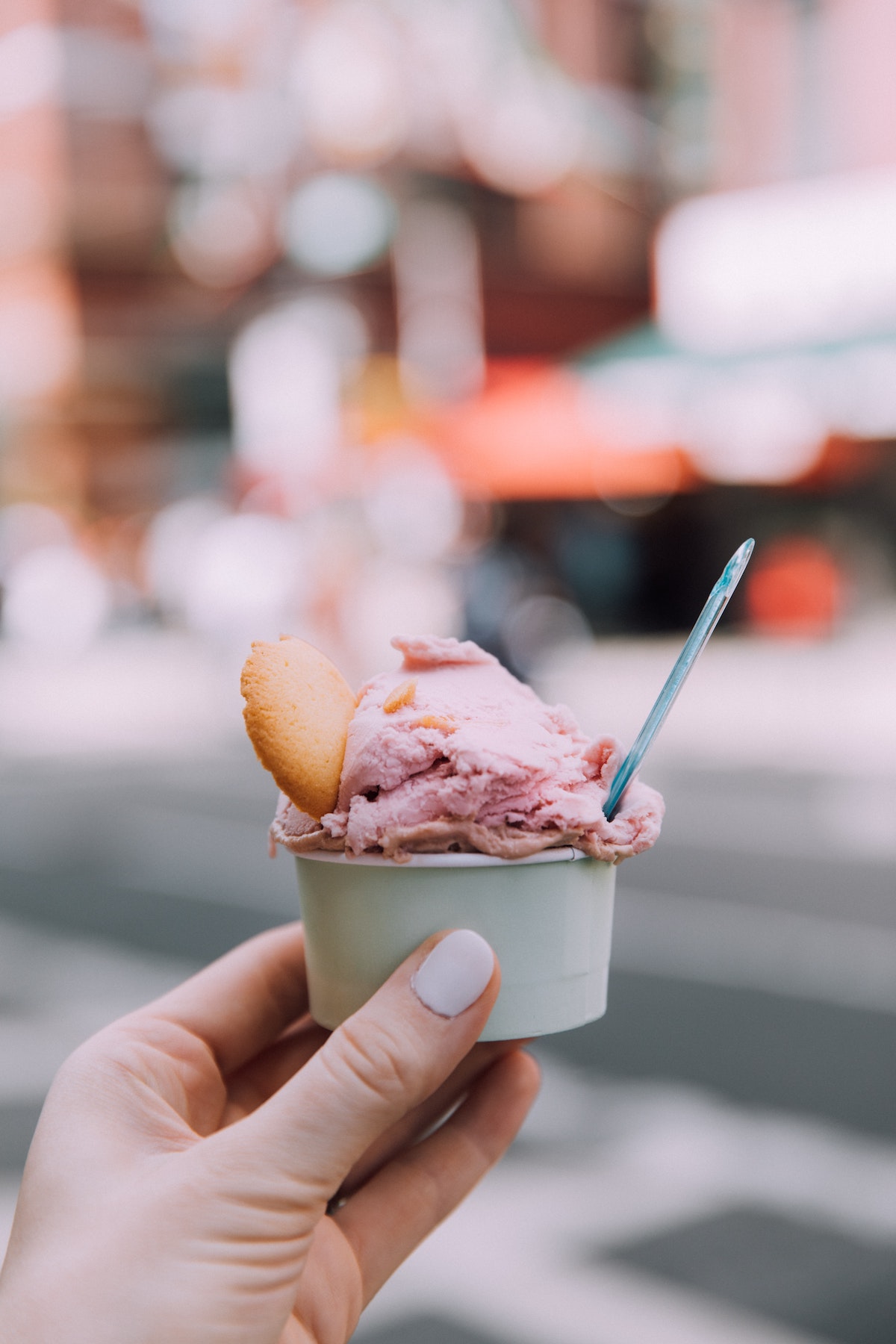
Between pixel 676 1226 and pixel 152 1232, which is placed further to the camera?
pixel 676 1226

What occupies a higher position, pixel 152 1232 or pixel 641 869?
pixel 152 1232

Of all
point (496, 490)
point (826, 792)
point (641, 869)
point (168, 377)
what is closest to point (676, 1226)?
point (641, 869)

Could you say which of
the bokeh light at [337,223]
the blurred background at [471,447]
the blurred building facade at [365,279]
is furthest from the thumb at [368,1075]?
the bokeh light at [337,223]

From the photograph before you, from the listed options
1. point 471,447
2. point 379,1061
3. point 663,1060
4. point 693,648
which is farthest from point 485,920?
point 471,447

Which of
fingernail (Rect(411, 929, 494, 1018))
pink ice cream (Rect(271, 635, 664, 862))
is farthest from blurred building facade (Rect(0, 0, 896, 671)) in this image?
fingernail (Rect(411, 929, 494, 1018))

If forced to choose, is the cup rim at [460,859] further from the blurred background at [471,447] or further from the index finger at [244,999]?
the blurred background at [471,447]

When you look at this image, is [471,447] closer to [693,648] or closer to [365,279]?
[365,279]

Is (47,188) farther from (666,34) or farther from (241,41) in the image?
(666,34)
